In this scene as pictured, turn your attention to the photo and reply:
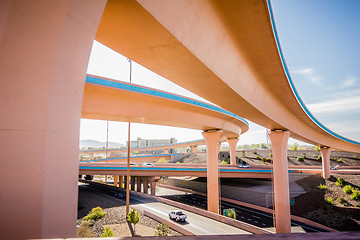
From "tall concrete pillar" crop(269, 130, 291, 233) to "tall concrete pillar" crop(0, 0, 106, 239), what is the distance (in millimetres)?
23544

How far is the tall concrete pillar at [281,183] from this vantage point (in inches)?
916

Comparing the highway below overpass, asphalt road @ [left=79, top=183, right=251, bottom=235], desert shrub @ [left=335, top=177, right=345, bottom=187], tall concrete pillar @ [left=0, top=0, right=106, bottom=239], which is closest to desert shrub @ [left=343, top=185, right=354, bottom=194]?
desert shrub @ [left=335, top=177, right=345, bottom=187]

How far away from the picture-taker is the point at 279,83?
1203 cm

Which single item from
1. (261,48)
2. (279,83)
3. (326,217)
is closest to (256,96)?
(279,83)

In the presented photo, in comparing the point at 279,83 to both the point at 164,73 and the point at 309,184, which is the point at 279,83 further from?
the point at 309,184

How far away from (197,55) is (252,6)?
1.88 m

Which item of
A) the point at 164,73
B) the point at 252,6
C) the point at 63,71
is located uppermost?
the point at 252,6

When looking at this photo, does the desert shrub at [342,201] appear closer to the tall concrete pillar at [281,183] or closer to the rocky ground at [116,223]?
the tall concrete pillar at [281,183]

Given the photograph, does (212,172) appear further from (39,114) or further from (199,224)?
(39,114)

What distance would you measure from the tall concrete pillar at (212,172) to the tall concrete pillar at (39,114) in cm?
2533

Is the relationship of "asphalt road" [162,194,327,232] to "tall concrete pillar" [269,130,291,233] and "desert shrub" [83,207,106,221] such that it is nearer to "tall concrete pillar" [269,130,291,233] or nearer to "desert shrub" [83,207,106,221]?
"tall concrete pillar" [269,130,291,233]

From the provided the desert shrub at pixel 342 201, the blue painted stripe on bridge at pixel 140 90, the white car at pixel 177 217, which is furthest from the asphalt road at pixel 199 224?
the desert shrub at pixel 342 201

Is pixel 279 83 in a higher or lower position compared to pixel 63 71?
higher

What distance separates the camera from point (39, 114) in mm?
A: 3279
